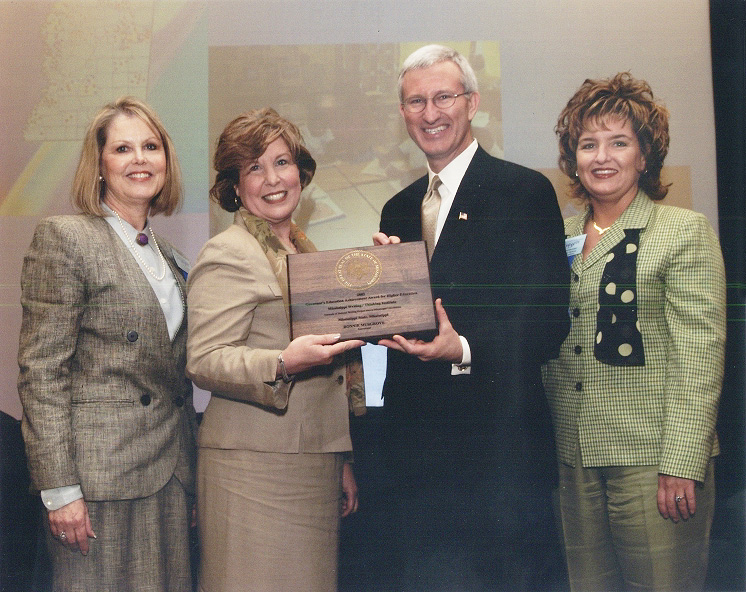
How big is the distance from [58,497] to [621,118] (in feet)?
6.64

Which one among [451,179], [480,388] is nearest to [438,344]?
[480,388]

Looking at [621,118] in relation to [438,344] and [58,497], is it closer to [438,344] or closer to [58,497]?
[438,344]

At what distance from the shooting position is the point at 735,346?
2078 mm

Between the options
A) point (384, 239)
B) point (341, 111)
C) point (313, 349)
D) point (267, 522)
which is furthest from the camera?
point (341, 111)

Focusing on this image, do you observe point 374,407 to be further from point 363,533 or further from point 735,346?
point 735,346

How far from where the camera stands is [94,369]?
186 centimetres

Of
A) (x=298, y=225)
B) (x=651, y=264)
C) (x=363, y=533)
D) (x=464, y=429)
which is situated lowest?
(x=363, y=533)

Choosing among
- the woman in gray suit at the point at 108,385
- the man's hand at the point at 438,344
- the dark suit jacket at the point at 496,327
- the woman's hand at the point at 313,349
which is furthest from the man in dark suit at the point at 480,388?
the woman in gray suit at the point at 108,385

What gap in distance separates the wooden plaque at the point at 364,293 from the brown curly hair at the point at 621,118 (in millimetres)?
758

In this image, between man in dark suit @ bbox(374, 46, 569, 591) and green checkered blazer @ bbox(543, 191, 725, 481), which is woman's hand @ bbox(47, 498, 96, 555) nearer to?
man in dark suit @ bbox(374, 46, 569, 591)

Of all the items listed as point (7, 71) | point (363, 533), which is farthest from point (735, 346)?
point (7, 71)

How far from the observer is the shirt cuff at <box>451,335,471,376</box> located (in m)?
1.99

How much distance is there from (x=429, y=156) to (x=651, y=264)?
0.78 metres

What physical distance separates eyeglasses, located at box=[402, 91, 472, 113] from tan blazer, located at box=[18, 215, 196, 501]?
39.6 inches
